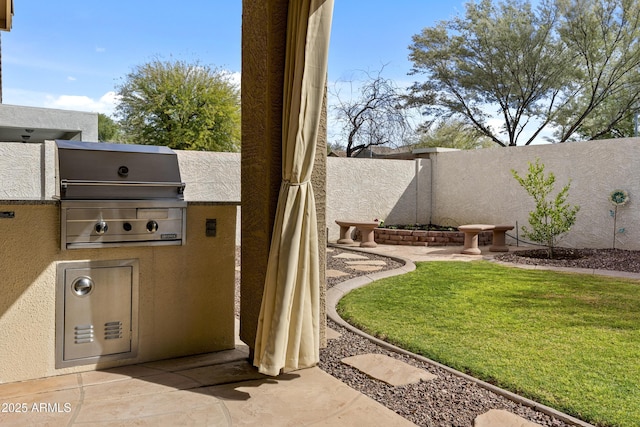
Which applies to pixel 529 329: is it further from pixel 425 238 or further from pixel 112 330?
pixel 425 238

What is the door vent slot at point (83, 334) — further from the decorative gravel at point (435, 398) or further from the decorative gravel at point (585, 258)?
the decorative gravel at point (585, 258)

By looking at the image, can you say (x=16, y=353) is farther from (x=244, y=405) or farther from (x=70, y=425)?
(x=244, y=405)

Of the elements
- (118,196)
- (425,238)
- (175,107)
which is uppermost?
(175,107)

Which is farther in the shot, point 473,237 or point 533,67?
point 533,67

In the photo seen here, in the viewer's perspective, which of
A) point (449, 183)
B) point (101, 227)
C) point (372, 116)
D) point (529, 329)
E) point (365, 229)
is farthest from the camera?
point (372, 116)

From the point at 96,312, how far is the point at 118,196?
77cm

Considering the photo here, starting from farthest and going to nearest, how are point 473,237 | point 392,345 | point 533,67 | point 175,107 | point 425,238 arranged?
1. point 533,67
2. point 175,107
3. point 425,238
4. point 473,237
5. point 392,345

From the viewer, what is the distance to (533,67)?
2008cm

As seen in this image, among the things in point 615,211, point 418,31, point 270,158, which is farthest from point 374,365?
point 418,31

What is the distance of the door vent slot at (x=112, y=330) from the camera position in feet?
10.2

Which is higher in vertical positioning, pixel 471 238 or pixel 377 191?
pixel 377 191

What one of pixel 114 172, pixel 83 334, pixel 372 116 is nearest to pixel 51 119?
pixel 114 172

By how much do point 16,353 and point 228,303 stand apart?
53.3 inches

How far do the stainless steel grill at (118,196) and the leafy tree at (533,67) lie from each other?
1994 cm
